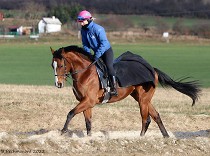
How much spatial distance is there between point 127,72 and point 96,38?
1.17 metres

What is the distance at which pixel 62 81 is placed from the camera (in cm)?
1372

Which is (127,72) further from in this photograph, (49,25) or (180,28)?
(49,25)

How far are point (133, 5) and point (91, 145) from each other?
115 m

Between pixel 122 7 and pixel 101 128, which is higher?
pixel 101 128

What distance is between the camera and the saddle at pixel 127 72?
1435cm

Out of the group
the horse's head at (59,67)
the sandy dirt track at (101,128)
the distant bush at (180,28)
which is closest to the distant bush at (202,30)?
the distant bush at (180,28)

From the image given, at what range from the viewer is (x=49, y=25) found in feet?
341

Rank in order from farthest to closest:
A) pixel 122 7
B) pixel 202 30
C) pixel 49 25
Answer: pixel 122 7 < pixel 49 25 < pixel 202 30

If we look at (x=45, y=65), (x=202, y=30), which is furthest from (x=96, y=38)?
(x=202, y=30)

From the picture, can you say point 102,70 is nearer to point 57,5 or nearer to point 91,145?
point 91,145

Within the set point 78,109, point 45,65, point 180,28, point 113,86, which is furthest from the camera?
point 180,28

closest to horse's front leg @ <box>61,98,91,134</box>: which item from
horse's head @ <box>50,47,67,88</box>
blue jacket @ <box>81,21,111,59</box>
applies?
horse's head @ <box>50,47,67,88</box>

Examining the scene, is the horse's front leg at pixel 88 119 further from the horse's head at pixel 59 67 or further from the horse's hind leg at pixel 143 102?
the horse's head at pixel 59 67

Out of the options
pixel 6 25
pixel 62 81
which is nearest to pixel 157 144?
pixel 62 81
